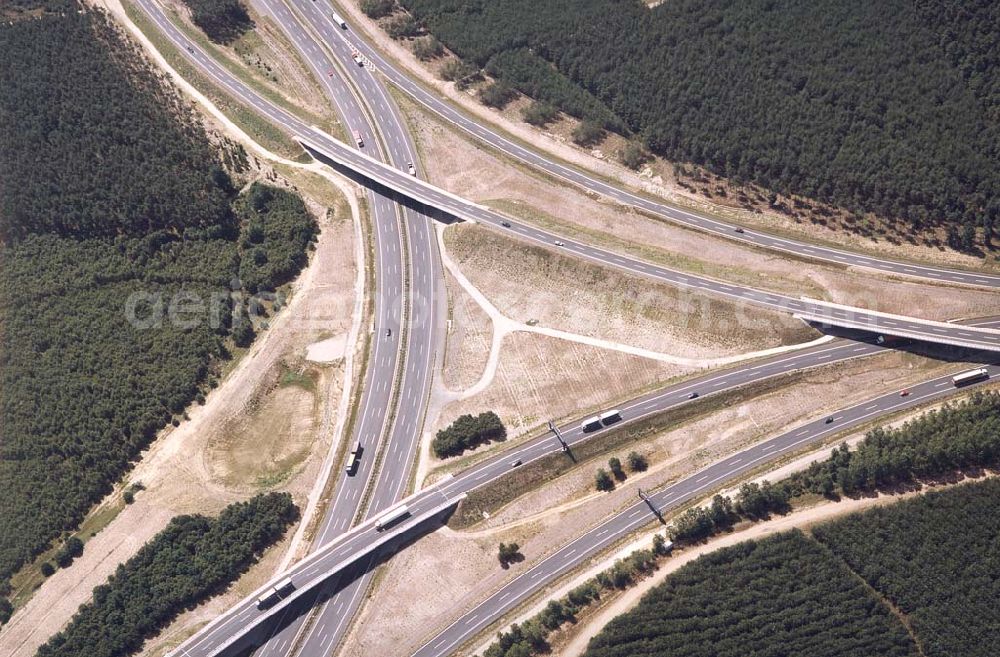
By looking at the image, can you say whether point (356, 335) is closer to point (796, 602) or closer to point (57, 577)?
point (57, 577)

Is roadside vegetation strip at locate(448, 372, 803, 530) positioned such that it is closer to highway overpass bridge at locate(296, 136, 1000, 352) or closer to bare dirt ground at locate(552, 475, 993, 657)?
highway overpass bridge at locate(296, 136, 1000, 352)

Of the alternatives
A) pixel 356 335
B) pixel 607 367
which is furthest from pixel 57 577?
pixel 607 367

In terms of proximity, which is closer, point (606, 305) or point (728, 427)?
point (728, 427)

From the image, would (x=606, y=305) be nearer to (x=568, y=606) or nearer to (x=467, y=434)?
(x=467, y=434)

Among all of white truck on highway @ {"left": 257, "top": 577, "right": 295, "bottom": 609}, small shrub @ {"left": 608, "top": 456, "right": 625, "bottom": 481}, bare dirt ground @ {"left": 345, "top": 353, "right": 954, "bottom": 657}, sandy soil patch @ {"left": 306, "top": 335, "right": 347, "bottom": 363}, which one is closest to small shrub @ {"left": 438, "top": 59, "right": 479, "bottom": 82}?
sandy soil patch @ {"left": 306, "top": 335, "right": 347, "bottom": 363}

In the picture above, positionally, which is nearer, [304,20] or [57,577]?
[57,577]

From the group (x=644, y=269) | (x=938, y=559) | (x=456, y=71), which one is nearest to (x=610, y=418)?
(x=644, y=269)

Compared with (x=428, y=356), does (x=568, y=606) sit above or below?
below
